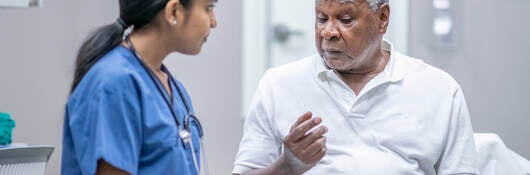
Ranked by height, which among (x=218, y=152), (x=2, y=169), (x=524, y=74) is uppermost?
(x=2, y=169)

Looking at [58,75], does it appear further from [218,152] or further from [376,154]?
[376,154]

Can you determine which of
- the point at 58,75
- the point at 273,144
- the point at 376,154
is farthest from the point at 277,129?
the point at 58,75

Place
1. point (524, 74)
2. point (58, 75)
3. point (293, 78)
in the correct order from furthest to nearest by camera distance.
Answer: point (524, 74)
point (58, 75)
point (293, 78)

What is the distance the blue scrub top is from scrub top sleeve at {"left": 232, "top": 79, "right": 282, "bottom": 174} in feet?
1.76

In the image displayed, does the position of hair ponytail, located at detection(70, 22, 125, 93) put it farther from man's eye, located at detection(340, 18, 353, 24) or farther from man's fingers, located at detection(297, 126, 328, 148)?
man's eye, located at detection(340, 18, 353, 24)

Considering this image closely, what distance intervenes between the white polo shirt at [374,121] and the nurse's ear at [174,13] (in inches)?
23.5

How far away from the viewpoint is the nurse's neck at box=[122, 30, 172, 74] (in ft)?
3.75

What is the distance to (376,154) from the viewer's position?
1.62 m

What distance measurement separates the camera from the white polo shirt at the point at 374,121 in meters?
1.63

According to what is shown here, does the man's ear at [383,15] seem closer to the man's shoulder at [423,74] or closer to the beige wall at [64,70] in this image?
the man's shoulder at [423,74]

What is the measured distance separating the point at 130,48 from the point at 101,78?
10cm

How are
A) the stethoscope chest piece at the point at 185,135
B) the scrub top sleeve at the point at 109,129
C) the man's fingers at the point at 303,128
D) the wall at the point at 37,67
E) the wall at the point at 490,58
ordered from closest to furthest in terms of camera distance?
1. the scrub top sleeve at the point at 109,129
2. the stethoscope chest piece at the point at 185,135
3. the man's fingers at the point at 303,128
4. the wall at the point at 37,67
5. the wall at the point at 490,58

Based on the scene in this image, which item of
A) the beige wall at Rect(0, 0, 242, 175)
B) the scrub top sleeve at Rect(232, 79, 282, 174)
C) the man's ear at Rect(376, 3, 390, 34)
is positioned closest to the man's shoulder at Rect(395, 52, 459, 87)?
the man's ear at Rect(376, 3, 390, 34)

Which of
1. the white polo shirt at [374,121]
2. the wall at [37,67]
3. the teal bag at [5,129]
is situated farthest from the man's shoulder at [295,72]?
the wall at [37,67]
